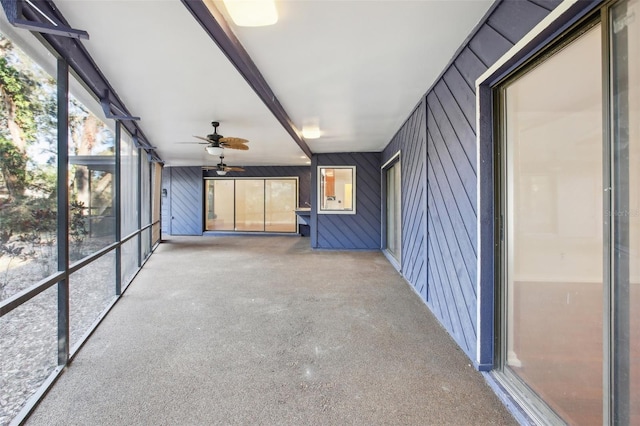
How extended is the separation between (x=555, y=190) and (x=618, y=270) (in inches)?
19.9

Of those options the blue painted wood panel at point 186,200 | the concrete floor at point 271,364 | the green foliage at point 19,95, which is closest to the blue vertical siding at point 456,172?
the concrete floor at point 271,364

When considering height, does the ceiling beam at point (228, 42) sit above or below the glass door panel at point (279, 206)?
above

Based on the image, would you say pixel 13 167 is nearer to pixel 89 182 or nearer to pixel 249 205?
pixel 89 182

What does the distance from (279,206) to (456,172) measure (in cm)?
803

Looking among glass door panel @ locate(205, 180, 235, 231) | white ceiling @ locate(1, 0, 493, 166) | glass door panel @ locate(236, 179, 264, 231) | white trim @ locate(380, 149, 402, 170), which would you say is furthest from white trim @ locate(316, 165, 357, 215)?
glass door panel @ locate(205, 180, 235, 231)

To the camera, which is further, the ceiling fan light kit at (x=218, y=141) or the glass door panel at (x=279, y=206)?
the glass door panel at (x=279, y=206)

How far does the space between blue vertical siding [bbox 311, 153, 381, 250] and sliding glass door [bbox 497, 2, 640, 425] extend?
4932mm

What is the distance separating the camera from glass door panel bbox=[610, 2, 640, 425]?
3.36ft

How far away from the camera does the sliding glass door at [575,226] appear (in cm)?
106

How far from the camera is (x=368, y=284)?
409 centimetres

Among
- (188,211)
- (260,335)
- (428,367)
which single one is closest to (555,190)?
(428,367)

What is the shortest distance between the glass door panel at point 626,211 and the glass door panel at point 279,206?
905 cm

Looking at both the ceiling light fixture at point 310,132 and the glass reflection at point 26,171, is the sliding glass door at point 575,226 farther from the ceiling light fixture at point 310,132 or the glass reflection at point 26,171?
the ceiling light fixture at point 310,132

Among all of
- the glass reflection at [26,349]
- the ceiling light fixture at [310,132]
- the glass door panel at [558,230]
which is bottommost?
the glass reflection at [26,349]
